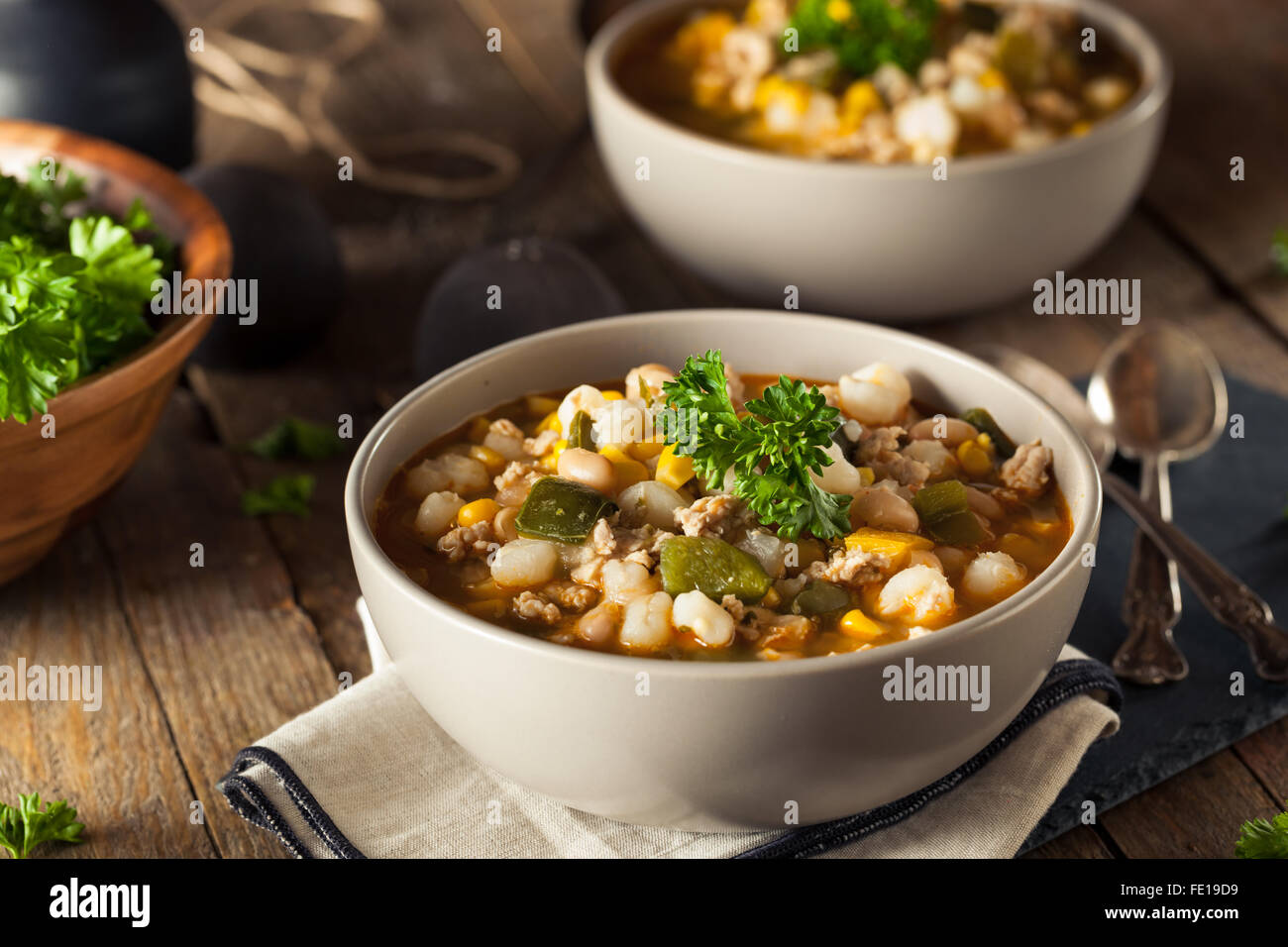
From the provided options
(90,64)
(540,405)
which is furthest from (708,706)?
(90,64)

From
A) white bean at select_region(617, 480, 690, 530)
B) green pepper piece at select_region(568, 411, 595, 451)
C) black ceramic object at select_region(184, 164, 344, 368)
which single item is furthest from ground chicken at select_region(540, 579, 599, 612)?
black ceramic object at select_region(184, 164, 344, 368)

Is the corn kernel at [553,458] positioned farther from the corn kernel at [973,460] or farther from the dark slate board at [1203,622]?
the dark slate board at [1203,622]

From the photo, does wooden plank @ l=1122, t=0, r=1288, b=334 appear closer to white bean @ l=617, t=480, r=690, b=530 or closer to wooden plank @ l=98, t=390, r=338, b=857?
white bean @ l=617, t=480, r=690, b=530

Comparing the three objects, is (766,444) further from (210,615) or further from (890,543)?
(210,615)

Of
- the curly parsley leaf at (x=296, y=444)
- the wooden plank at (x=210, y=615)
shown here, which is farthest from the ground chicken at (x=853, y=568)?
the curly parsley leaf at (x=296, y=444)

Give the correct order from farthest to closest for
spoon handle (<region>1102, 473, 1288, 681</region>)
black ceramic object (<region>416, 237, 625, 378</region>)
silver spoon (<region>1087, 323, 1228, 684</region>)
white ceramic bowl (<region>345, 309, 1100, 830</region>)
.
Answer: black ceramic object (<region>416, 237, 625, 378</region>), silver spoon (<region>1087, 323, 1228, 684</region>), spoon handle (<region>1102, 473, 1288, 681</region>), white ceramic bowl (<region>345, 309, 1100, 830</region>)
